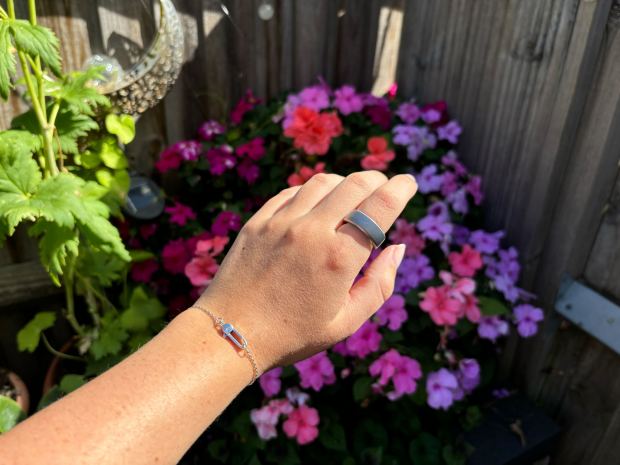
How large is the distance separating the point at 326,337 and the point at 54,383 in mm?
1557

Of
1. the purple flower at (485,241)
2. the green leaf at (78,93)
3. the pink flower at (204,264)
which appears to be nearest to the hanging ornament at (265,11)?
the green leaf at (78,93)

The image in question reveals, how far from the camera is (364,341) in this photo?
1844mm

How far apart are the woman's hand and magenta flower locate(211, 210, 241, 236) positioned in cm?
102

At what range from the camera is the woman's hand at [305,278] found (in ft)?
3.06

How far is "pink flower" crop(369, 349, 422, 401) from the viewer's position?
5.90 ft

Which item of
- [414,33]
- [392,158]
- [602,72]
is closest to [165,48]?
[392,158]

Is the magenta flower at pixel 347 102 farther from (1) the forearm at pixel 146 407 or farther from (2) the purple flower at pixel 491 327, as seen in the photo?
(1) the forearm at pixel 146 407

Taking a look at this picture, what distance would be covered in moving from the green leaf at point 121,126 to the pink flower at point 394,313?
1.06 m

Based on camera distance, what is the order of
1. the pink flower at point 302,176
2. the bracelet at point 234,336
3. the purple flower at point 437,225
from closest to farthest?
the bracelet at point 234,336 → the purple flower at point 437,225 → the pink flower at point 302,176

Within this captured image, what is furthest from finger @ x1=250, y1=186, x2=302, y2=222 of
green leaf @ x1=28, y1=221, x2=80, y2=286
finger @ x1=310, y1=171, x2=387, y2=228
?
green leaf @ x1=28, y1=221, x2=80, y2=286

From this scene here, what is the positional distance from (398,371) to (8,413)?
1.22 m

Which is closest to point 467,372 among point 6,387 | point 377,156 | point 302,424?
point 302,424

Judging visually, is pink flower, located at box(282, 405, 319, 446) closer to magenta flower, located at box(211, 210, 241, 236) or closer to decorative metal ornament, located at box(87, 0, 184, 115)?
magenta flower, located at box(211, 210, 241, 236)

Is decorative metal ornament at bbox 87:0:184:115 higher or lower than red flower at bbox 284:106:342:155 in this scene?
higher
